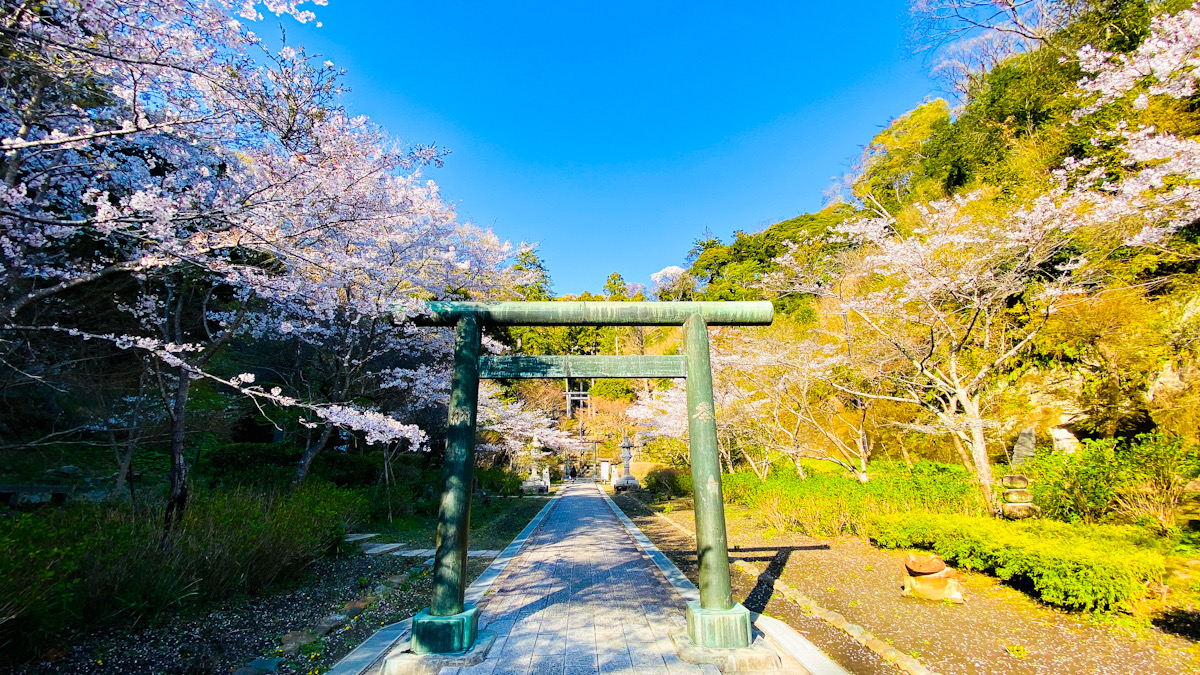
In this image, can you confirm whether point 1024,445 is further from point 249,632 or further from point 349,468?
point 349,468

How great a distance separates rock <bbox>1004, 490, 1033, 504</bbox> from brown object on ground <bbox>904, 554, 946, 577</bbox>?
3.54m

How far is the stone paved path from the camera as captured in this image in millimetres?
3482

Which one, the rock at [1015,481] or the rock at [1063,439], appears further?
the rock at [1063,439]

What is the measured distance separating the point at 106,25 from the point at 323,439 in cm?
600

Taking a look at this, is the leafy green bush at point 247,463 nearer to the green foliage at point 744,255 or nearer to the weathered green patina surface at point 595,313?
the weathered green patina surface at point 595,313

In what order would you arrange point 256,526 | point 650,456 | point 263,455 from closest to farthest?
1. point 256,526
2. point 263,455
3. point 650,456

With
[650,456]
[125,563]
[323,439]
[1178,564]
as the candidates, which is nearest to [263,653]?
[125,563]

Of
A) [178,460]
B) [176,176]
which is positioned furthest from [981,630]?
[176,176]

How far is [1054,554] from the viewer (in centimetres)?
454

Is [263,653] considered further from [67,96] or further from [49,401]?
[49,401]

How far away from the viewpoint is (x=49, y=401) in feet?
30.5

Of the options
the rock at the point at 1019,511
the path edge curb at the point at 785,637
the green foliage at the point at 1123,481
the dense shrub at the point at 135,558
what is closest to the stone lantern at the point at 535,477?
the dense shrub at the point at 135,558

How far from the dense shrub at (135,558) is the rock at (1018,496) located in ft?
32.0

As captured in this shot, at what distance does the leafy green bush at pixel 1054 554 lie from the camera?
4113 millimetres
